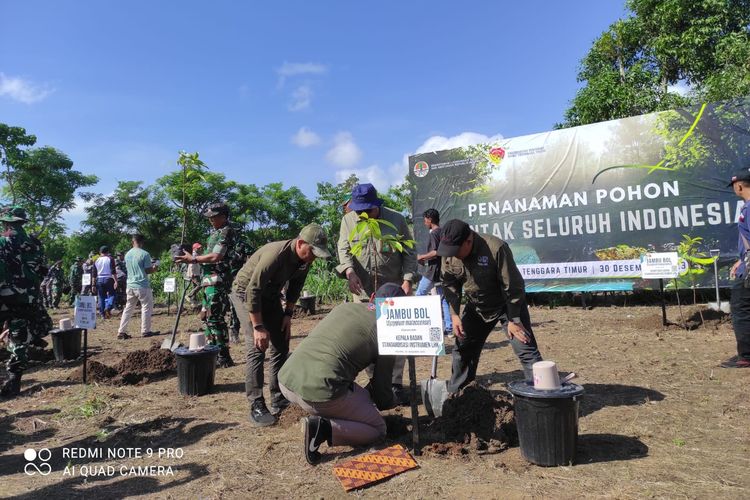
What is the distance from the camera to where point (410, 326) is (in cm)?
300

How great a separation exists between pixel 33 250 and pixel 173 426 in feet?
9.55

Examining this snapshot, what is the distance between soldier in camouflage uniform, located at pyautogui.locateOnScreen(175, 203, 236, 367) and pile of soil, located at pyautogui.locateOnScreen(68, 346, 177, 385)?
0.76 metres

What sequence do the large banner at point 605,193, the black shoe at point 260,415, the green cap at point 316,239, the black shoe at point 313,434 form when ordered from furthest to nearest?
the large banner at point 605,193 < the black shoe at point 260,415 < the green cap at point 316,239 < the black shoe at point 313,434

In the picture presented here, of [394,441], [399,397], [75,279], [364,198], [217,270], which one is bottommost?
[394,441]

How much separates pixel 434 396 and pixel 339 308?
108 centimetres

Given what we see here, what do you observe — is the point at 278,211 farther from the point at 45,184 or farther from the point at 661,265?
the point at 661,265

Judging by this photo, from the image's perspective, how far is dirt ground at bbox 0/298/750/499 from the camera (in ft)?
9.05

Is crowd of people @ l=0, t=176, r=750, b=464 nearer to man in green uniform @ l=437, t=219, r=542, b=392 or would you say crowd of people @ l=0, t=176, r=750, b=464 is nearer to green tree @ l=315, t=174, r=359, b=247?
man in green uniform @ l=437, t=219, r=542, b=392

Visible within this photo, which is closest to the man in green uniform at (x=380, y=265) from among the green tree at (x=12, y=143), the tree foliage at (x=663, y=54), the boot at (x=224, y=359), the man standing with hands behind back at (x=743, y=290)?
the boot at (x=224, y=359)

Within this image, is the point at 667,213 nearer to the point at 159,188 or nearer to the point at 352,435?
the point at 352,435


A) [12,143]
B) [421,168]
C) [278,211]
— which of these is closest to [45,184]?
[12,143]

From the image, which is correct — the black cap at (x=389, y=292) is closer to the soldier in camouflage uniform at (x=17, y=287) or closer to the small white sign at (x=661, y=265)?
the soldier in camouflage uniform at (x=17, y=287)

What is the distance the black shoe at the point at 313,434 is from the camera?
10.1 feet

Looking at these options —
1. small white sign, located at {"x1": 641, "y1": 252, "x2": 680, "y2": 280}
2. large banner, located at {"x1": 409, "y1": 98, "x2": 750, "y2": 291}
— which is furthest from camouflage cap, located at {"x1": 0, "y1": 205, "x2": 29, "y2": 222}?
large banner, located at {"x1": 409, "y1": 98, "x2": 750, "y2": 291}
